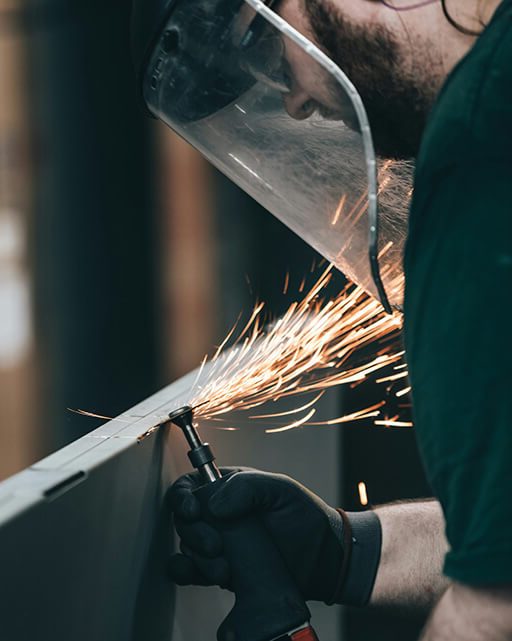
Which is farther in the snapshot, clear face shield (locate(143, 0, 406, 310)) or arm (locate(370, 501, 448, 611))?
arm (locate(370, 501, 448, 611))

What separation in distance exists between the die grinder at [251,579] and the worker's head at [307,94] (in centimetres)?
33

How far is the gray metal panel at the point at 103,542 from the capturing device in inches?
32.9

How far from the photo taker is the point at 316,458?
1.75m

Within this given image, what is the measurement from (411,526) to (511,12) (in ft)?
2.89

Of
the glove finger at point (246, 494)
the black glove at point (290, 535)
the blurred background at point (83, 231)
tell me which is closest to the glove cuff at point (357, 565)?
the black glove at point (290, 535)

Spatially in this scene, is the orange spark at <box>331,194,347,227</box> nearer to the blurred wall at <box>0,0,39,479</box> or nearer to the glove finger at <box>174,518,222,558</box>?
the glove finger at <box>174,518,222,558</box>

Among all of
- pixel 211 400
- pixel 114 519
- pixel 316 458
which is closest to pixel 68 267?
pixel 316 458

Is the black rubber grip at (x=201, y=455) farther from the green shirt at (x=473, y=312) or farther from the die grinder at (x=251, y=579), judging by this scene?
the green shirt at (x=473, y=312)

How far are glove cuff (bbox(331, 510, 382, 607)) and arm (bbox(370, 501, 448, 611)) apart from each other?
2cm

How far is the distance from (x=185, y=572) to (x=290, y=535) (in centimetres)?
17

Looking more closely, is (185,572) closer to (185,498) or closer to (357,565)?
(185,498)

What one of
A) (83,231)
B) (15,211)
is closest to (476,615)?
(83,231)

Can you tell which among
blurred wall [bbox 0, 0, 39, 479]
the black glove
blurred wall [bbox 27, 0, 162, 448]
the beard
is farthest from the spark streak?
blurred wall [bbox 0, 0, 39, 479]

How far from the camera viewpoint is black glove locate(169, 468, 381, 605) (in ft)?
3.87
